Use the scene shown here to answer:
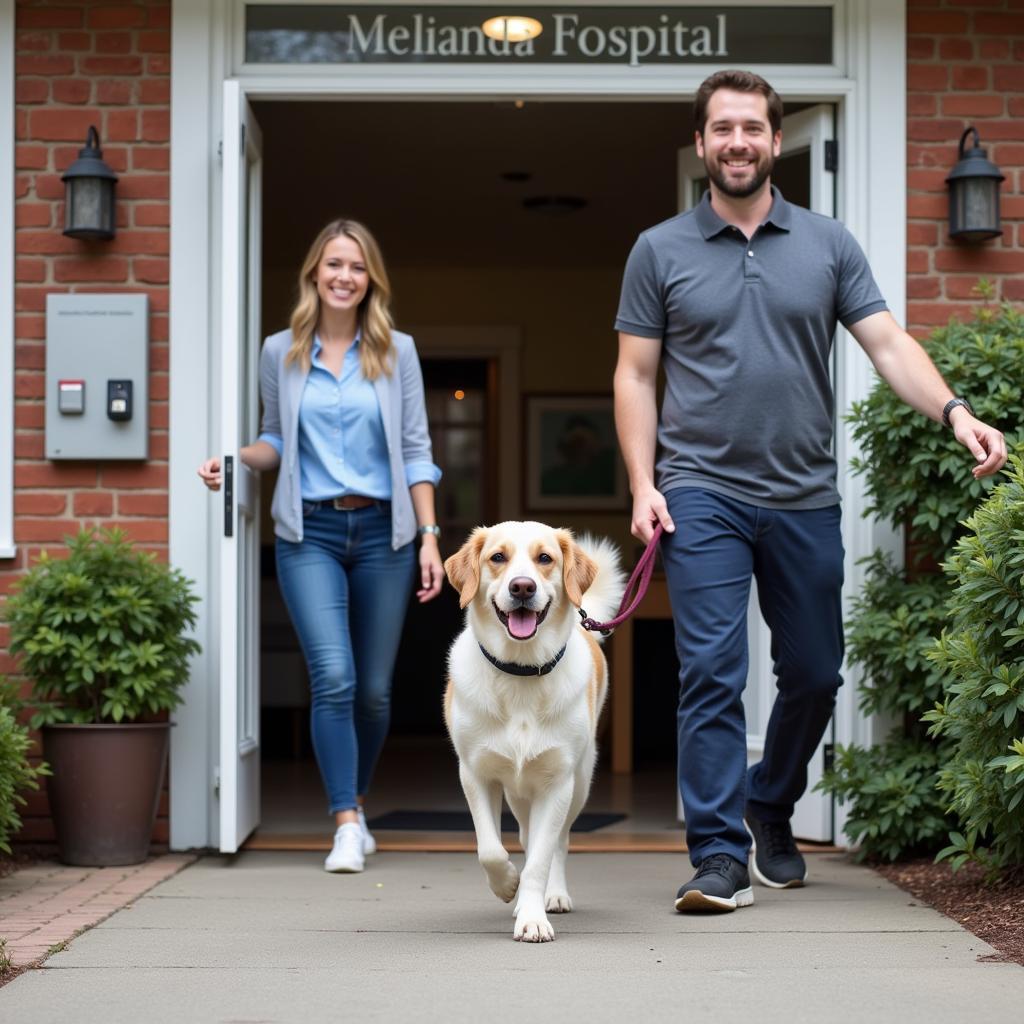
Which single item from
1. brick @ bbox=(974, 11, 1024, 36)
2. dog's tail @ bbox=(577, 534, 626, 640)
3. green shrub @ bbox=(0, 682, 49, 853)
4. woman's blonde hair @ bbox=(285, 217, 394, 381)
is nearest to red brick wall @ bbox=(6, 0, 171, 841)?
woman's blonde hair @ bbox=(285, 217, 394, 381)

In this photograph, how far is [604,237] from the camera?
31.2 ft

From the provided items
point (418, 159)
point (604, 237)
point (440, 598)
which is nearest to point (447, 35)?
point (418, 159)

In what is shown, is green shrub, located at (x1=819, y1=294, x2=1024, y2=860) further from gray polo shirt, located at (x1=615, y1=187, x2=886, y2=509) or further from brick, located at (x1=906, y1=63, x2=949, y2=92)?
brick, located at (x1=906, y1=63, x2=949, y2=92)

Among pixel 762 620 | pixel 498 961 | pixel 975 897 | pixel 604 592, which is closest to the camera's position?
pixel 498 961

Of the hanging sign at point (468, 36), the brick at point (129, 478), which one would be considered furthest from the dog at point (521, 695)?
the hanging sign at point (468, 36)

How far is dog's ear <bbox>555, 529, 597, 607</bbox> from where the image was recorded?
3604 millimetres

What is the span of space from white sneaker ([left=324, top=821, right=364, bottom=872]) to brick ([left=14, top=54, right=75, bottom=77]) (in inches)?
102

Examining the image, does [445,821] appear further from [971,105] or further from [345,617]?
[971,105]

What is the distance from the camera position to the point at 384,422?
476cm

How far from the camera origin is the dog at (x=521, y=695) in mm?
3531

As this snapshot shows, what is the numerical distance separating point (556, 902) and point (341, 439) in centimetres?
161

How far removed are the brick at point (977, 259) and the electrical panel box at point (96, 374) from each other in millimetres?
2571

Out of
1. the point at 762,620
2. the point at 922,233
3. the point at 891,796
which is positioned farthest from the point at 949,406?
the point at 762,620

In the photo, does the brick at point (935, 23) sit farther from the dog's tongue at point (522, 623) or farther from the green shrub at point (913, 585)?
the dog's tongue at point (522, 623)
